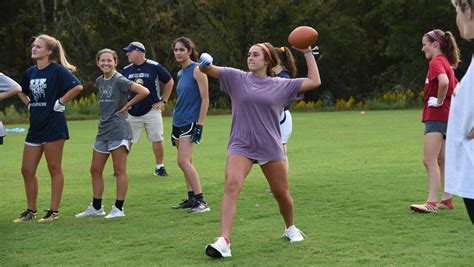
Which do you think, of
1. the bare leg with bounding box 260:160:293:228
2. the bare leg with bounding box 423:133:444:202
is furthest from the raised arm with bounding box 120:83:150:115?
the bare leg with bounding box 423:133:444:202

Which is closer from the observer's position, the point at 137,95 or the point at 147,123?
the point at 137,95

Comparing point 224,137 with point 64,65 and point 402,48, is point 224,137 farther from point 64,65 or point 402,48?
point 402,48

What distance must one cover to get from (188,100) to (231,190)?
9.43 feet

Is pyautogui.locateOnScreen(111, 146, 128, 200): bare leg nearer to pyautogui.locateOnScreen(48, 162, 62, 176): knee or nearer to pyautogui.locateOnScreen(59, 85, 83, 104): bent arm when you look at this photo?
pyautogui.locateOnScreen(48, 162, 62, 176): knee

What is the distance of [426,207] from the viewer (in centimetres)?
882

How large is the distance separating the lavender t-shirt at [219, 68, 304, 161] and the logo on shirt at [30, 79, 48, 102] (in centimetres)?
245

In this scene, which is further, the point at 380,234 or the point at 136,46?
the point at 136,46

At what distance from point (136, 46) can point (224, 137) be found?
932 cm

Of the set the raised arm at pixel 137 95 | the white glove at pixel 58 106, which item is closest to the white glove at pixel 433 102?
the raised arm at pixel 137 95

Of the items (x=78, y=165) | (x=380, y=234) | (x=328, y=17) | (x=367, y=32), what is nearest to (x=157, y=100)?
(x=78, y=165)

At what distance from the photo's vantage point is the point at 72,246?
7590 mm

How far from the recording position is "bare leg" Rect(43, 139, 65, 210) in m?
8.98

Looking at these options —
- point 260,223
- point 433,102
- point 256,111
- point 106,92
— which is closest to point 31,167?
point 106,92

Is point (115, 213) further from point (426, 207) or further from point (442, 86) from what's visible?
point (442, 86)
